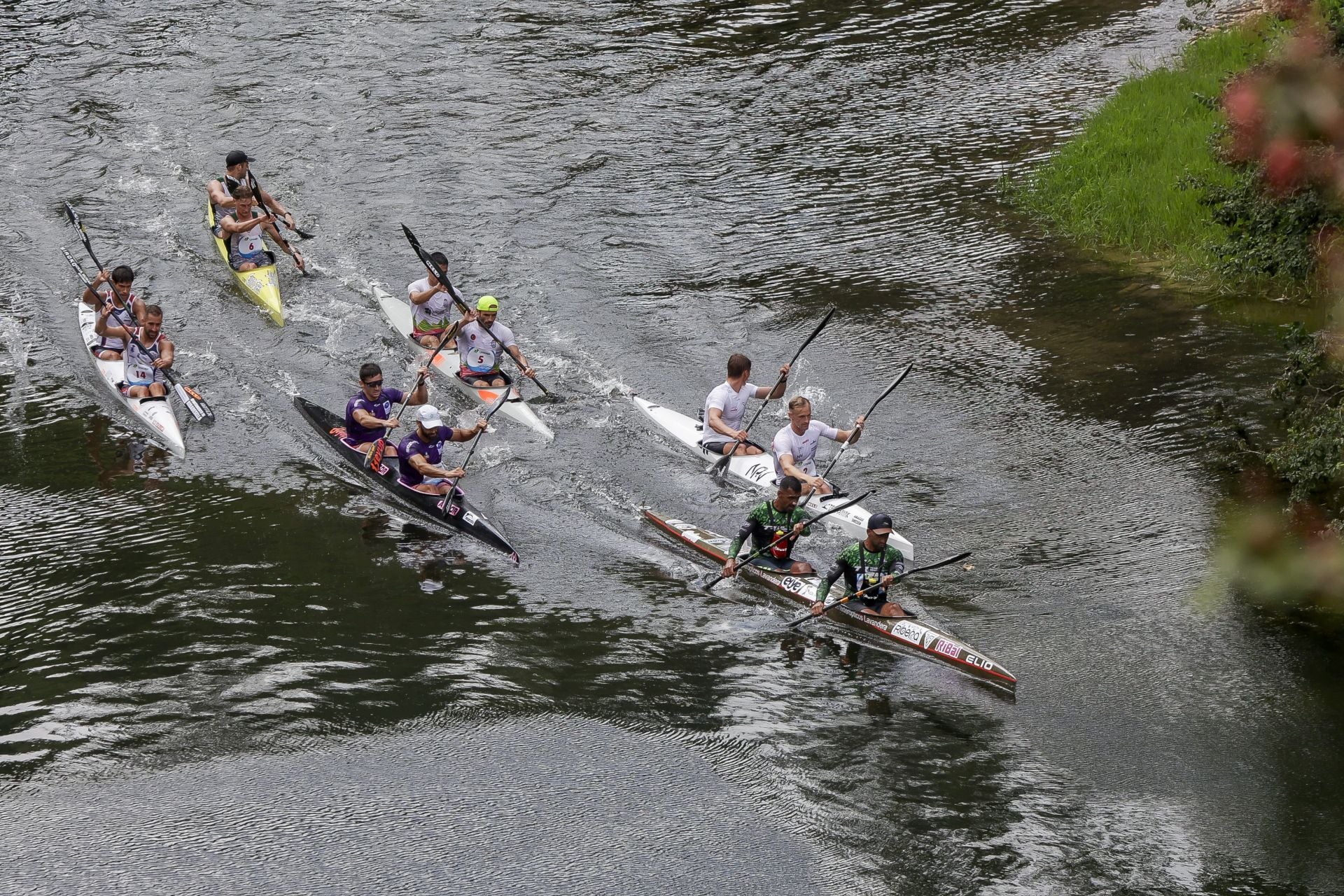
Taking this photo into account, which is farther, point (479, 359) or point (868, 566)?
point (479, 359)

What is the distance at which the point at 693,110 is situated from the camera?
2603 cm

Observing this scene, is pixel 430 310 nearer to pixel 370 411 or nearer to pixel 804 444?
pixel 370 411

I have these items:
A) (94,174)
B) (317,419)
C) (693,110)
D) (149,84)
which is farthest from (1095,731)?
(149,84)

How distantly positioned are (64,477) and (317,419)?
2.95 m

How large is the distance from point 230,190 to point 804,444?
451 inches

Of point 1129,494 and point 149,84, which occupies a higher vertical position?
point 149,84

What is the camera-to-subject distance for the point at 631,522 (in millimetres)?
14836

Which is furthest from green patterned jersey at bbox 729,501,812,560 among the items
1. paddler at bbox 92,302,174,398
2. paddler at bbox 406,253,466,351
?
paddler at bbox 92,302,174,398

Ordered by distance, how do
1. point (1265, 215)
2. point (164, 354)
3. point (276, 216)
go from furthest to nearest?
point (276, 216)
point (164, 354)
point (1265, 215)

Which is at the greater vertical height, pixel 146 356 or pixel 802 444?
pixel 146 356

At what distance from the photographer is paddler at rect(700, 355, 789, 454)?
15.7 meters

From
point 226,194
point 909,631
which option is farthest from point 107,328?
point 909,631

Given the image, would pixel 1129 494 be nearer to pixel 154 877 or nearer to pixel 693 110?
pixel 154 877

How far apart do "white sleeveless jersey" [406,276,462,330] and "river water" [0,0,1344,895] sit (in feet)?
1.87
